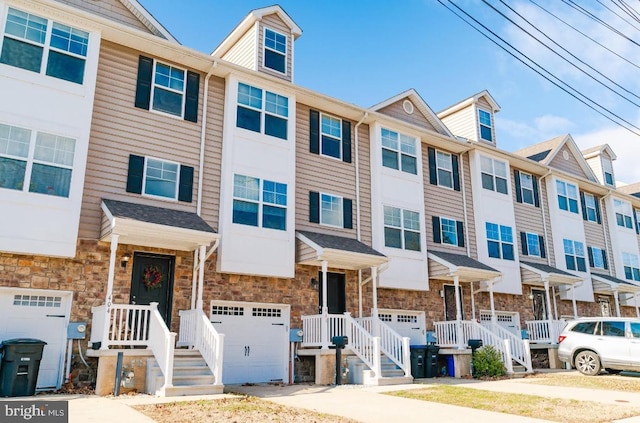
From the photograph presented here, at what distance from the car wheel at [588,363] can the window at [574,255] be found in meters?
8.92

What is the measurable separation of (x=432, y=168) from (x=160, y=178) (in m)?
10.4

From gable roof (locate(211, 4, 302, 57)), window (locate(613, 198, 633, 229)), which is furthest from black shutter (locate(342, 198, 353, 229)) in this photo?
window (locate(613, 198, 633, 229))

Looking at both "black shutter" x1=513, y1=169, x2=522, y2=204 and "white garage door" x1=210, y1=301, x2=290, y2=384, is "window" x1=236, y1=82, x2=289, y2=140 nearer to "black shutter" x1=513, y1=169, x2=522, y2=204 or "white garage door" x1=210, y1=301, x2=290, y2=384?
"white garage door" x1=210, y1=301, x2=290, y2=384

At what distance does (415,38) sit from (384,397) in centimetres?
728

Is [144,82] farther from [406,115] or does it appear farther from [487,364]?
[487,364]

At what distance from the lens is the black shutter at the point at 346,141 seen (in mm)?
16781

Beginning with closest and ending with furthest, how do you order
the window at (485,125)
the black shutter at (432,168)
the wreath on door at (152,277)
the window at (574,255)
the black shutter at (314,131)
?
the wreath on door at (152,277)
the black shutter at (314,131)
the black shutter at (432,168)
the window at (485,125)
the window at (574,255)

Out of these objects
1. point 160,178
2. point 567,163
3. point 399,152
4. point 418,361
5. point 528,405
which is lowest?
point 528,405

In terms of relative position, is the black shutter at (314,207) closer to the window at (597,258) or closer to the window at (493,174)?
the window at (493,174)

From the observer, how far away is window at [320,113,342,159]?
16.4 m

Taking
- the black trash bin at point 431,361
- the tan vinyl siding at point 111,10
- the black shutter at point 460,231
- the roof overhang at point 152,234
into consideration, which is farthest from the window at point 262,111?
the black shutter at point 460,231

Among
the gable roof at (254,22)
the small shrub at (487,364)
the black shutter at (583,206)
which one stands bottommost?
the small shrub at (487,364)

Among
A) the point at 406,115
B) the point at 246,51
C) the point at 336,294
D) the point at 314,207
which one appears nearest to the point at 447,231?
the point at 406,115

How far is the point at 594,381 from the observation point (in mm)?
12844
